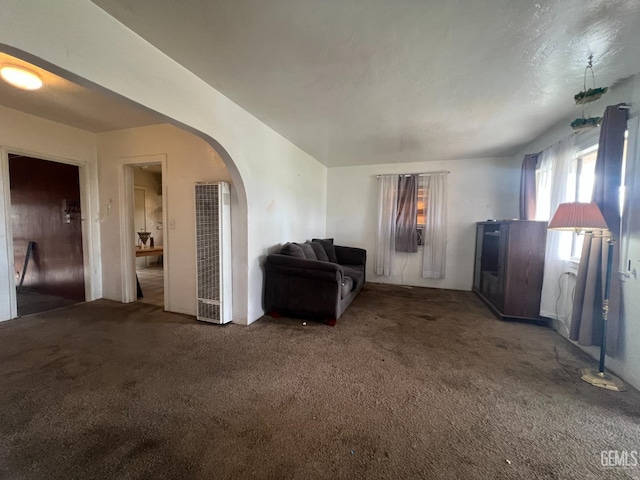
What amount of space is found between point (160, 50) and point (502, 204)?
17.3 ft

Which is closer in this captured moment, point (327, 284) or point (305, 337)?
point (305, 337)

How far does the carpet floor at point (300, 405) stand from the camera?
128 cm

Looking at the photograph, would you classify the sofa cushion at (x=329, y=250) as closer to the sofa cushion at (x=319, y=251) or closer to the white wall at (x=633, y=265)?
the sofa cushion at (x=319, y=251)

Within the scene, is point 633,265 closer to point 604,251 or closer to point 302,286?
point 604,251

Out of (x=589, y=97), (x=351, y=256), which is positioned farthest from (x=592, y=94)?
(x=351, y=256)

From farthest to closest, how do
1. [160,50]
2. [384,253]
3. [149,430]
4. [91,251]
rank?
[384,253]
[91,251]
[160,50]
[149,430]

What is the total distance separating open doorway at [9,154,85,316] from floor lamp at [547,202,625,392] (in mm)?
5762

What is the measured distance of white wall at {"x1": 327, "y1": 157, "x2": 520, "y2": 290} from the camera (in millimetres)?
4555

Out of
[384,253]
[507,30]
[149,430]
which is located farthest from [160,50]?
[384,253]

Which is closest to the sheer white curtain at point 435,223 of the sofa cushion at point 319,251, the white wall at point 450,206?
the white wall at point 450,206

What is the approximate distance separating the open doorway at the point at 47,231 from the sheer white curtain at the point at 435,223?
5.72 m

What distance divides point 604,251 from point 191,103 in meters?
3.69

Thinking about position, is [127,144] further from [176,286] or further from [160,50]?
[160,50]

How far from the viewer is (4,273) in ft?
9.62
